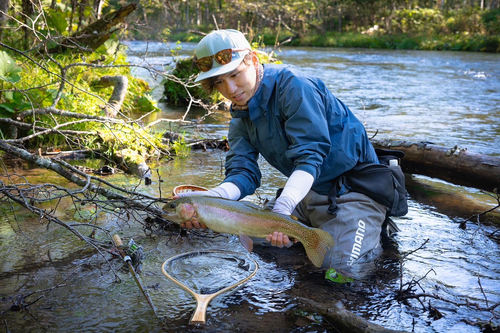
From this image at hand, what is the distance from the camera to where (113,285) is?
3424mm

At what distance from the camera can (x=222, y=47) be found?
10.9ft

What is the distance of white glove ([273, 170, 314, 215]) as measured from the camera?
10.3ft

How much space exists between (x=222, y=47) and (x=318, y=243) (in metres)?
1.44

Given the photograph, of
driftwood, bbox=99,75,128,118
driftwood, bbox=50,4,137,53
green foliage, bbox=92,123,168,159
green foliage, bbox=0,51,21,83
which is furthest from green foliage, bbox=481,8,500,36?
green foliage, bbox=0,51,21,83

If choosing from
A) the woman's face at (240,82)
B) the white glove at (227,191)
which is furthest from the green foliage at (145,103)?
the woman's face at (240,82)

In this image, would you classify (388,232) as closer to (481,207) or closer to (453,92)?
(481,207)

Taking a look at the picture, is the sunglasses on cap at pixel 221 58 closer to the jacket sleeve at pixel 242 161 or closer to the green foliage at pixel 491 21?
the jacket sleeve at pixel 242 161

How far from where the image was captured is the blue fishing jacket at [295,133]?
3355mm

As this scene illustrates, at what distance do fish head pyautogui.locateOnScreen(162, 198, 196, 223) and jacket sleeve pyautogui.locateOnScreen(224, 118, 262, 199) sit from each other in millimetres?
763

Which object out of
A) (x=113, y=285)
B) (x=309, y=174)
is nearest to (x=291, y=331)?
(x=309, y=174)

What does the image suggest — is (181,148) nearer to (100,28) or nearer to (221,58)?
(100,28)

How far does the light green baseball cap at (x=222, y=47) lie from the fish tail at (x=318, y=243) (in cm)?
121

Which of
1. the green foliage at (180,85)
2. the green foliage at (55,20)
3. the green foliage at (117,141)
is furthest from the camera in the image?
the green foliage at (180,85)

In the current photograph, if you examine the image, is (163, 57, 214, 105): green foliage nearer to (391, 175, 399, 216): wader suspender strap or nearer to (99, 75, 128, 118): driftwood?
(99, 75, 128, 118): driftwood
